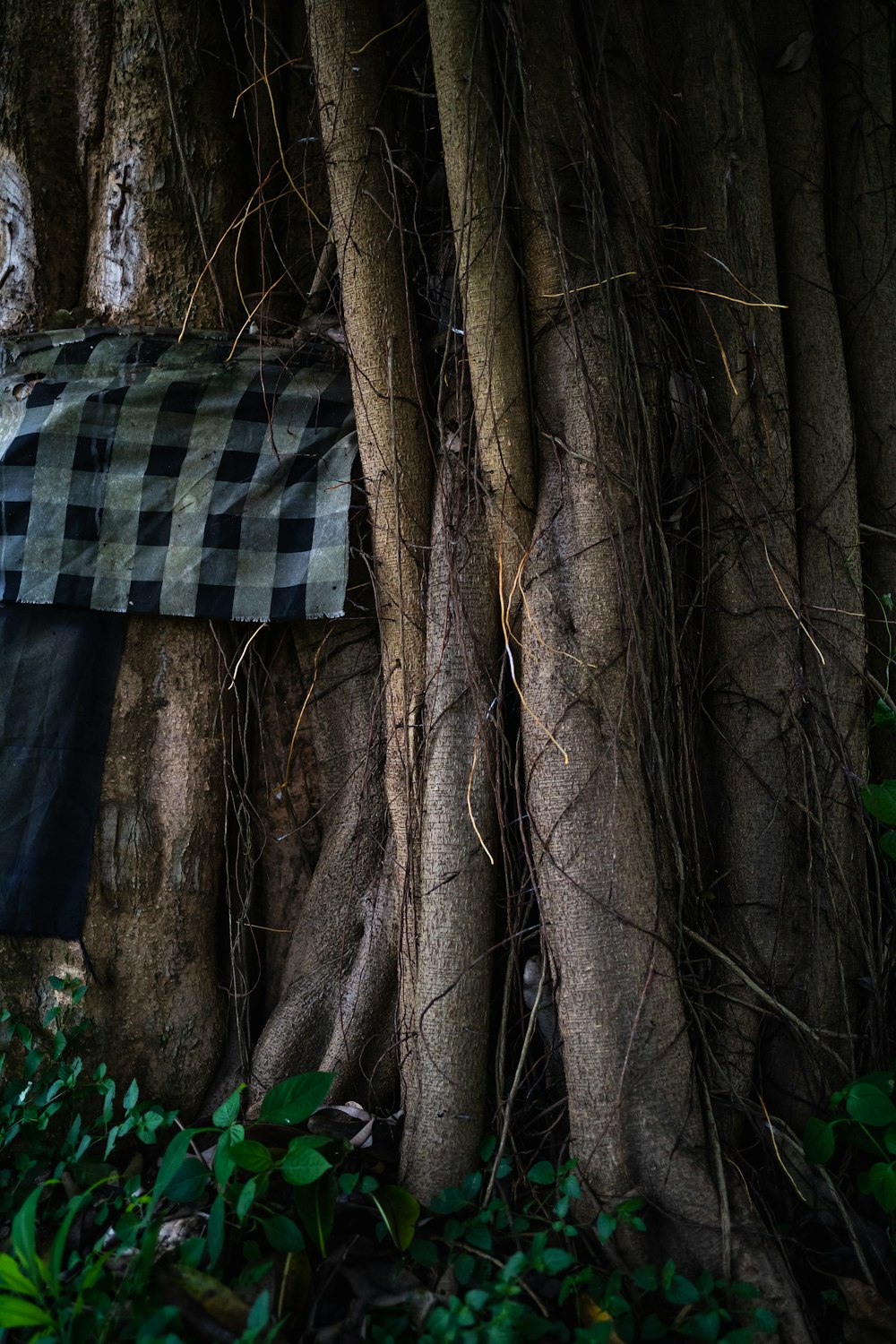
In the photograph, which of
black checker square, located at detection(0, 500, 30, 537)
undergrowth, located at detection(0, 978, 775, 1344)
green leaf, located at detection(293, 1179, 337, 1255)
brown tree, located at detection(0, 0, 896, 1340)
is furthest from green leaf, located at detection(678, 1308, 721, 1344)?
black checker square, located at detection(0, 500, 30, 537)

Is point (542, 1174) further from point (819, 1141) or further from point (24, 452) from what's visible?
point (24, 452)

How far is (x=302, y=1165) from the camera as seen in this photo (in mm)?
1636

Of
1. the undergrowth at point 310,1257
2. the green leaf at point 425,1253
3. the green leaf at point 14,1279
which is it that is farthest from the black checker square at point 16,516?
the green leaf at point 425,1253

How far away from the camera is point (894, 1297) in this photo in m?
1.71

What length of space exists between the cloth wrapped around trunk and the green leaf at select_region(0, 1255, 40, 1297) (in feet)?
2.73

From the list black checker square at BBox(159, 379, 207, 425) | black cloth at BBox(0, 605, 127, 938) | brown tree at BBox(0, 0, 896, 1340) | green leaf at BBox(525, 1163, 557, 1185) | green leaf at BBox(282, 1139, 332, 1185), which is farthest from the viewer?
black checker square at BBox(159, 379, 207, 425)

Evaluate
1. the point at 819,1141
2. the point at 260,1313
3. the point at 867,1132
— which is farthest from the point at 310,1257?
the point at 867,1132

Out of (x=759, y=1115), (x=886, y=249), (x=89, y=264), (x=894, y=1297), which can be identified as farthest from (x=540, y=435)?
(x=894, y=1297)

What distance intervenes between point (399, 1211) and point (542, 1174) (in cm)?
29

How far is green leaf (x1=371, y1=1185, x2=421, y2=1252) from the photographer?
1.71 meters

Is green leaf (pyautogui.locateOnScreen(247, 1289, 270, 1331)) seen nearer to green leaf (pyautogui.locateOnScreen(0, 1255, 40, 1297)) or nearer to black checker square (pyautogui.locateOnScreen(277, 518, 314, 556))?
green leaf (pyautogui.locateOnScreen(0, 1255, 40, 1297))

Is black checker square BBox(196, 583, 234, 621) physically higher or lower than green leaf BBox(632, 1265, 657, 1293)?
higher

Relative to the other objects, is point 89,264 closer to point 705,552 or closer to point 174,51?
point 174,51

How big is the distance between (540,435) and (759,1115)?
1525 millimetres
